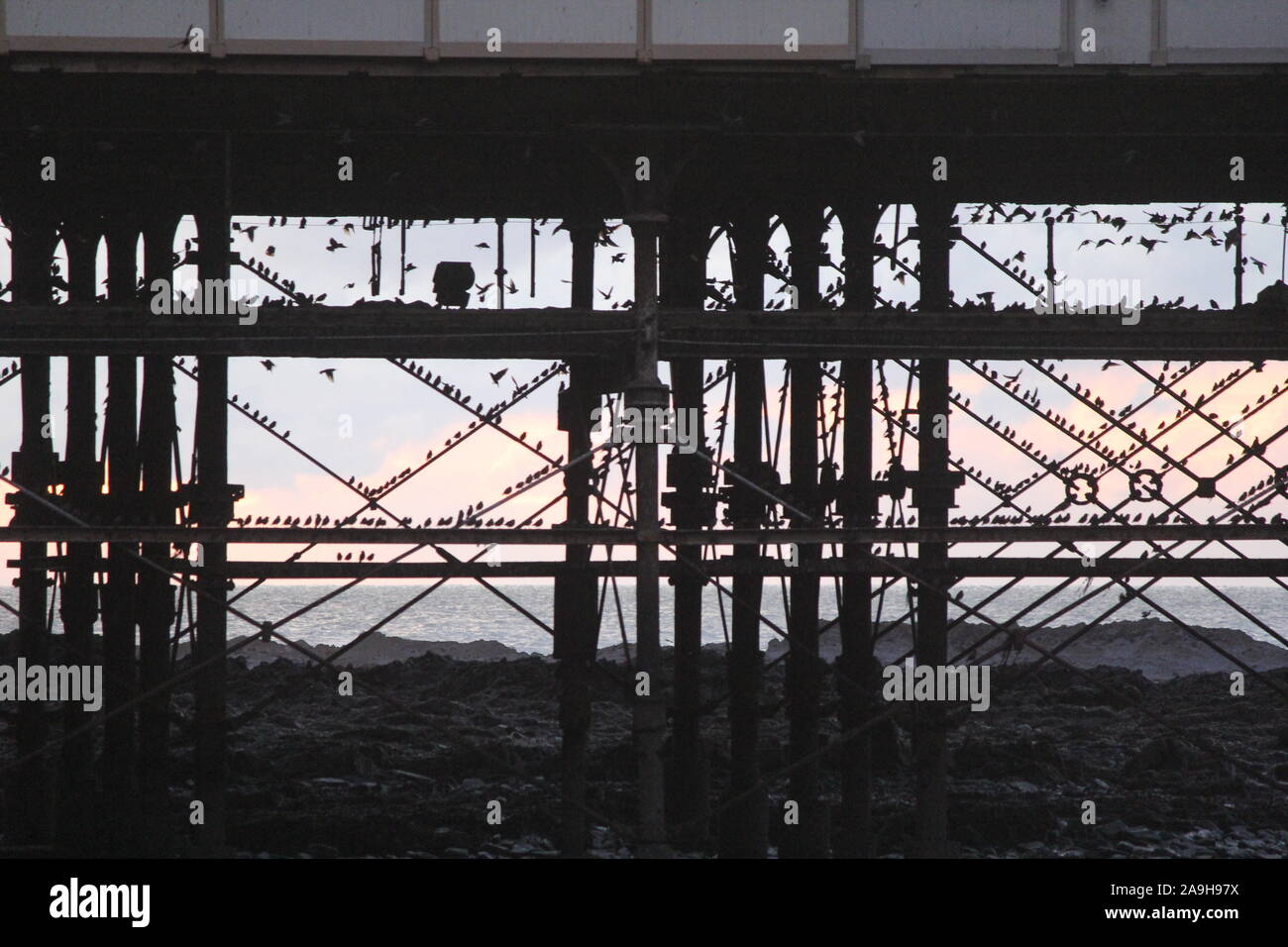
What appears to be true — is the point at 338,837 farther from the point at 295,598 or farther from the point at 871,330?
the point at 295,598

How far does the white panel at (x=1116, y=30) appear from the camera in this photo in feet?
47.8

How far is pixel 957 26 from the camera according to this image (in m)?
14.6

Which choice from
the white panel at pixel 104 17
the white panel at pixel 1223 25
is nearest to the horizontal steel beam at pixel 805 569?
the white panel at pixel 1223 25

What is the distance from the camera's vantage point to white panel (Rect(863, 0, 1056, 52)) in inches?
573

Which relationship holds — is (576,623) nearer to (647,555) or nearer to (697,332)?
(647,555)

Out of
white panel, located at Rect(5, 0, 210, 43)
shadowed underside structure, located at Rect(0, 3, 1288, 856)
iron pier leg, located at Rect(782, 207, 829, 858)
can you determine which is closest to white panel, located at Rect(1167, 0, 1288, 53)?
shadowed underside structure, located at Rect(0, 3, 1288, 856)

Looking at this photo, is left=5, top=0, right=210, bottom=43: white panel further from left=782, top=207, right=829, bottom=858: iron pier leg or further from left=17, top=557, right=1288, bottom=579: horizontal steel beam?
left=782, top=207, right=829, bottom=858: iron pier leg

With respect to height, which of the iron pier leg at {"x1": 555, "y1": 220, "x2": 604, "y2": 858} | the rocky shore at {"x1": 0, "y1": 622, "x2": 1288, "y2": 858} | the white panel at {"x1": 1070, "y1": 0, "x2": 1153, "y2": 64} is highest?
the white panel at {"x1": 1070, "y1": 0, "x2": 1153, "y2": 64}

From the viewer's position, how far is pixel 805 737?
57.8 ft

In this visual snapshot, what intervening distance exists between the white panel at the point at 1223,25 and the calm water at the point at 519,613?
67197mm

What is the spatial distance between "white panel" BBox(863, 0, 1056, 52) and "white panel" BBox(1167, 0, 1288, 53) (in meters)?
0.34

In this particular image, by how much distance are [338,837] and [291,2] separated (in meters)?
9.48

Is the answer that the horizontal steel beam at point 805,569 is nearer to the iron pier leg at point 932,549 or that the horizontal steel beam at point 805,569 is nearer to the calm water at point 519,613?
the iron pier leg at point 932,549
